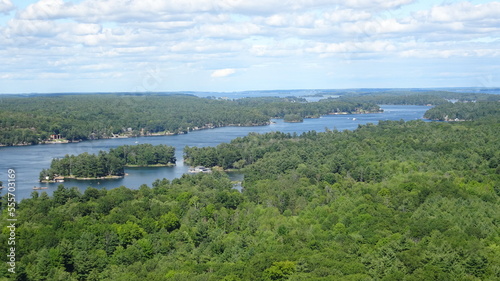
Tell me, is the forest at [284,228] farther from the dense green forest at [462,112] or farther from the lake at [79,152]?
the dense green forest at [462,112]

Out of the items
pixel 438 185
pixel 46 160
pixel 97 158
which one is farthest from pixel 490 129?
pixel 46 160

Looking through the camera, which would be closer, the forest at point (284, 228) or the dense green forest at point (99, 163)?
the forest at point (284, 228)

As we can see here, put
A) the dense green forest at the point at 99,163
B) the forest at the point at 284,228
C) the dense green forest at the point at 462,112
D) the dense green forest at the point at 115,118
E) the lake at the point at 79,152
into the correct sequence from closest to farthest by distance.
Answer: the forest at the point at 284,228, the lake at the point at 79,152, the dense green forest at the point at 99,163, the dense green forest at the point at 115,118, the dense green forest at the point at 462,112

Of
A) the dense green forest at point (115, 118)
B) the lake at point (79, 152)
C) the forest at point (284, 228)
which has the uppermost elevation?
the dense green forest at point (115, 118)

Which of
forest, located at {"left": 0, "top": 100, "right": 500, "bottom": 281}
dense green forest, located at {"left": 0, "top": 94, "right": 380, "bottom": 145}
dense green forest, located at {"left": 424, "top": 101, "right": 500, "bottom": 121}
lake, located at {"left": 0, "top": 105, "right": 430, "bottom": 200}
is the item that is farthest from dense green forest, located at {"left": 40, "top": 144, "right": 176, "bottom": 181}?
dense green forest, located at {"left": 424, "top": 101, "right": 500, "bottom": 121}

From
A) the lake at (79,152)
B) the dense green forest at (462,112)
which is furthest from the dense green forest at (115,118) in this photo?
the dense green forest at (462,112)

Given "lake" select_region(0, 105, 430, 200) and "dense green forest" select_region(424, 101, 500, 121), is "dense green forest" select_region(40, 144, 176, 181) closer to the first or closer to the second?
"lake" select_region(0, 105, 430, 200)

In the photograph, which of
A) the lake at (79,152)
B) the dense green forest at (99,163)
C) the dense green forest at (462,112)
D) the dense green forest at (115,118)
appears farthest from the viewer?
the dense green forest at (462,112)
